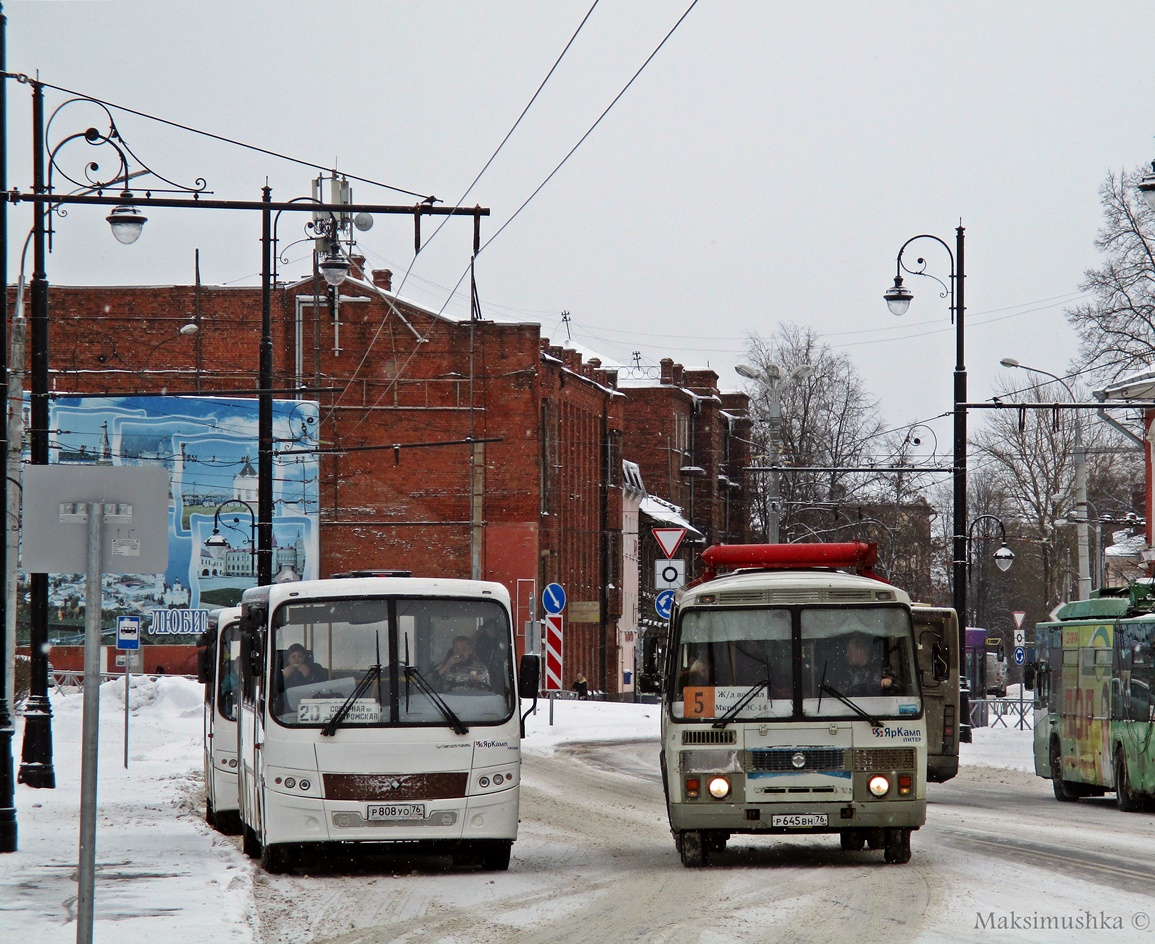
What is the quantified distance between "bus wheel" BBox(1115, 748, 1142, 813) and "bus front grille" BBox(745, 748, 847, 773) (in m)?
9.19

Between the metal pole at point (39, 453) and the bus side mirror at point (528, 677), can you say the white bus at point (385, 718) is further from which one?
the metal pole at point (39, 453)

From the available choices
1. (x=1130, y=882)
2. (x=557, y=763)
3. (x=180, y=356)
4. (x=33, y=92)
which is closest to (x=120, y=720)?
(x=557, y=763)

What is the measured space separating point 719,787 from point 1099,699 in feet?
36.5

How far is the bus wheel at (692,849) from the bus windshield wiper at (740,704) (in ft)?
2.97

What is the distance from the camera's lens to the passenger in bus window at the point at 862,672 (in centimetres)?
1431

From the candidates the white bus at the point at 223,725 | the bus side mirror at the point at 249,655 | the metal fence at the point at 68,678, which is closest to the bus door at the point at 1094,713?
the white bus at the point at 223,725

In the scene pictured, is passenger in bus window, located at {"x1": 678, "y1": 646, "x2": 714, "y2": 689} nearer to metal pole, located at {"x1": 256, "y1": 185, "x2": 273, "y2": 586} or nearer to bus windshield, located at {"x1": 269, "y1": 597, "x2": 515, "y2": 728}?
bus windshield, located at {"x1": 269, "y1": 597, "x2": 515, "y2": 728}

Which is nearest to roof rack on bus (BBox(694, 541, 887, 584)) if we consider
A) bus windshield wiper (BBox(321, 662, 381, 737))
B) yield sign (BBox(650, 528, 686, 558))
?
bus windshield wiper (BBox(321, 662, 381, 737))

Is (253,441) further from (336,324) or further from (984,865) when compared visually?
(984,865)

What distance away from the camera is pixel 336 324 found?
61781 mm

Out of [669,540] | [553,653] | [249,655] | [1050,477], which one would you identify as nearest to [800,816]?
[249,655]

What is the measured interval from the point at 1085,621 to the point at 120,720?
2223 cm

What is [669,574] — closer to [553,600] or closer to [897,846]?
[553,600]

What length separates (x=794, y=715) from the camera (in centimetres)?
1426
